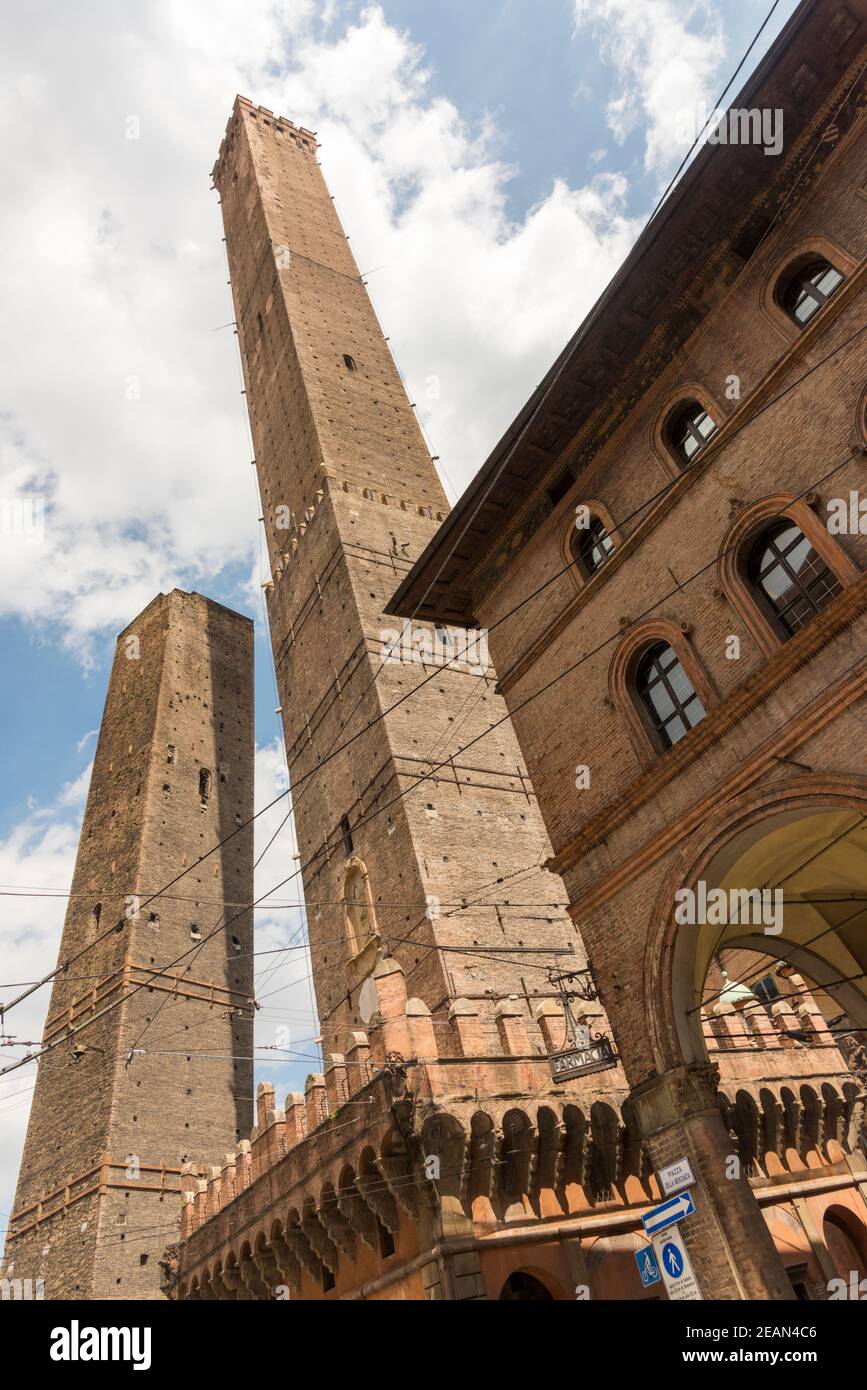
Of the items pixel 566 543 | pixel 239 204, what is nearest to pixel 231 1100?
pixel 566 543

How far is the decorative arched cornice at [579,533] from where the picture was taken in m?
11.2

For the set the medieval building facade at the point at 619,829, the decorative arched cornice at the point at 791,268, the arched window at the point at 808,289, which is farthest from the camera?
the arched window at the point at 808,289

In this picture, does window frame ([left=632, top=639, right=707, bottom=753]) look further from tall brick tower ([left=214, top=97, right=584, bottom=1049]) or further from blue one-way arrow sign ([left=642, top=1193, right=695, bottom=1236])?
tall brick tower ([left=214, top=97, right=584, bottom=1049])

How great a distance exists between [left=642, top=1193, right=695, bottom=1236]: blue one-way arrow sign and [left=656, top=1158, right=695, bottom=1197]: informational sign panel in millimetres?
71

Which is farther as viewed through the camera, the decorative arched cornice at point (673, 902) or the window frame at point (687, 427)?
the window frame at point (687, 427)

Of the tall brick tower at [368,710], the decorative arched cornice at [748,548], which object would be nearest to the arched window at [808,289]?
the decorative arched cornice at [748,548]

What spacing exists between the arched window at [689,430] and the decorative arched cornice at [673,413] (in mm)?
41

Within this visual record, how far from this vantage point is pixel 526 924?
17.4m

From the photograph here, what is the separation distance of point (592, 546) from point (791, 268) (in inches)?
146

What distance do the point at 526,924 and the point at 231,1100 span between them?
13.1 metres

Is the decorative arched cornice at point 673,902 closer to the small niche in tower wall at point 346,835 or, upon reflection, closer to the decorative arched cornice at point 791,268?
the decorative arched cornice at point 791,268

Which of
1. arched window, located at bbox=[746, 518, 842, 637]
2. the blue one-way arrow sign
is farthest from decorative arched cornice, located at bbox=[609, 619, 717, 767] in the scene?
the blue one-way arrow sign

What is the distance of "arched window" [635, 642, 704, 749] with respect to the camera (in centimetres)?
988
